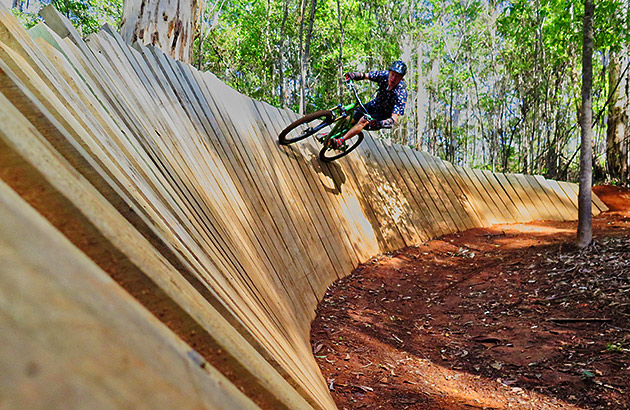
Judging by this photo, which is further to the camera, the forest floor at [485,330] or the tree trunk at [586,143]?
the tree trunk at [586,143]

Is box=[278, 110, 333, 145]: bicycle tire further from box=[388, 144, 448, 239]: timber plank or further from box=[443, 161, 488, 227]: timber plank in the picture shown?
box=[443, 161, 488, 227]: timber plank

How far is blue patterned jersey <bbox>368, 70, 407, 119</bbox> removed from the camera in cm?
607

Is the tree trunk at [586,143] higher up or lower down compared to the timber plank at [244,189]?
lower down

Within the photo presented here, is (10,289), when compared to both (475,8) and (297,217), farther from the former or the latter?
(475,8)

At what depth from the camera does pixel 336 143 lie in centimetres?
618

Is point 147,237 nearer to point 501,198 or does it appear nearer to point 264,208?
point 264,208

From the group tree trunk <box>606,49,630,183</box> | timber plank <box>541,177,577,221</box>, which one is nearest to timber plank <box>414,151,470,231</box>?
timber plank <box>541,177,577,221</box>

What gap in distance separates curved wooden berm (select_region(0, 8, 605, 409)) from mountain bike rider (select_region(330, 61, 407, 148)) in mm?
990

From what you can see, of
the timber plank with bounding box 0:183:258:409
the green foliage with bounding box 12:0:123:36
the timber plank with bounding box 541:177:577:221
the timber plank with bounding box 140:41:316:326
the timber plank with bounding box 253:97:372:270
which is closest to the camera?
the timber plank with bounding box 0:183:258:409

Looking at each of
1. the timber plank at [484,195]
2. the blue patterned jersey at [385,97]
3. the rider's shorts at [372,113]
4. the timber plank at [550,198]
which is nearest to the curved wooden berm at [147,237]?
the rider's shorts at [372,113]

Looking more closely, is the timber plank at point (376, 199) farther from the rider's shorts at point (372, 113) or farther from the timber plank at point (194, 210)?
the timber plank at point (194, 210)

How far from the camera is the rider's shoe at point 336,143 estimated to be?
20.1 ft

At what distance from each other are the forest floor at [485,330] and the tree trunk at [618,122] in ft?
26.2

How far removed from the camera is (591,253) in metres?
5.46
